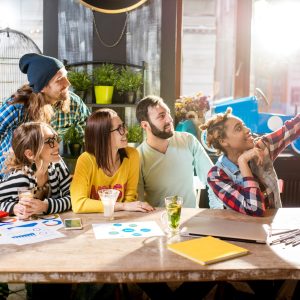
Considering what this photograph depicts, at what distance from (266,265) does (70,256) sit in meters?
0.65

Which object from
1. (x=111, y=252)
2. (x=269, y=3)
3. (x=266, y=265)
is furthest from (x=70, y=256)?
(x=269, y=3)

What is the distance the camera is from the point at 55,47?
3822mm

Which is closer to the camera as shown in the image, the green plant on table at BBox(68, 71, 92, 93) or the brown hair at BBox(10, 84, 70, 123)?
the brown hair at BBox(10, 84, 70, 123)

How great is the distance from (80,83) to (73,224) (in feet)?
6.17

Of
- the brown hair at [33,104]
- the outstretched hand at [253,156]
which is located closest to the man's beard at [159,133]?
the outstretched hand at [253,156]

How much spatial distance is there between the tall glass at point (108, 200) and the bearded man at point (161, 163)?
0.58 metres

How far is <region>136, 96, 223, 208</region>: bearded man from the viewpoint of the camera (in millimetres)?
2611

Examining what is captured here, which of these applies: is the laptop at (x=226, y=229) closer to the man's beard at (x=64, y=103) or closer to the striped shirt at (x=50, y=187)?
the striped shirt at (x=50, y=187)

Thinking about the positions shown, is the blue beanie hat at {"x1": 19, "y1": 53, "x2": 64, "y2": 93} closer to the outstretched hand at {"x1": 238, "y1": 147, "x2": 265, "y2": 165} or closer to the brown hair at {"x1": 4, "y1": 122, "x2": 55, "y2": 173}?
the brown hair at {"x1": 4, "y1": 122, "x2": 55, "y2": 173}

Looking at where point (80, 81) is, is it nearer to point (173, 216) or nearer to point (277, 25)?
point (277, 25)

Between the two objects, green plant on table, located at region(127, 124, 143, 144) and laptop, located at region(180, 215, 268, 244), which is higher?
green plant on table, located at region(127, 124, 143, 144)

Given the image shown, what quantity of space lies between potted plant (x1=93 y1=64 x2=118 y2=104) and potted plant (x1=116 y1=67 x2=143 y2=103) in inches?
2.2

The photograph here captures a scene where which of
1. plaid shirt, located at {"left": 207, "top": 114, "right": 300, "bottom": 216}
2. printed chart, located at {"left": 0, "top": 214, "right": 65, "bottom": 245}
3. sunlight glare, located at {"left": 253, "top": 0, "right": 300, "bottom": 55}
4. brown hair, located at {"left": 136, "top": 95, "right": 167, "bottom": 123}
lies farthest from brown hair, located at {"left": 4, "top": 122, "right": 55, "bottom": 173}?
sunlight glare, located at {"left": 253, "top": 0, "right": 300, "bottom": 55}

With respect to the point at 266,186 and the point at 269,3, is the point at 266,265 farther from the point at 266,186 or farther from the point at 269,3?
the point at 269,3
